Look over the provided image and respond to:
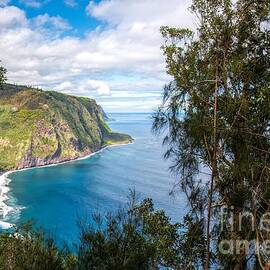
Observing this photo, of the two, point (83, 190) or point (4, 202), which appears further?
point (83, 190)

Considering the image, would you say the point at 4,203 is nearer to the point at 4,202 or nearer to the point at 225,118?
the point at 4,202

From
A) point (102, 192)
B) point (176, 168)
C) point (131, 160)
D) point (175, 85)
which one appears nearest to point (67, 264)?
point (176, 168)

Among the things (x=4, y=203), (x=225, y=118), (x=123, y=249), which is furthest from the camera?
(x=4, y=203)

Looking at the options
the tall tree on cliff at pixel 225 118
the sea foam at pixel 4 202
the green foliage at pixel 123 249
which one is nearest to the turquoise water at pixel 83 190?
the sea foam at pixel 4 202

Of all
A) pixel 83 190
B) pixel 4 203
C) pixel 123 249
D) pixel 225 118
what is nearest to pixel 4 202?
pixel 4 203

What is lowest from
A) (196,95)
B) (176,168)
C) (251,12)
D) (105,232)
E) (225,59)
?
(105,232)

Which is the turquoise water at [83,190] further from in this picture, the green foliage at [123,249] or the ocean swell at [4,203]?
the green foliage at [123,249]

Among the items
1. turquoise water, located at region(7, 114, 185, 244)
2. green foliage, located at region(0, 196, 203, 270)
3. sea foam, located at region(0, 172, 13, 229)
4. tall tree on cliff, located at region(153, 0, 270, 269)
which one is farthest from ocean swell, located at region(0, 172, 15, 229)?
tall tree on cliff, located at region(153, 0, 270, 269)

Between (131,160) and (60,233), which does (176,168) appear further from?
(131,160)
